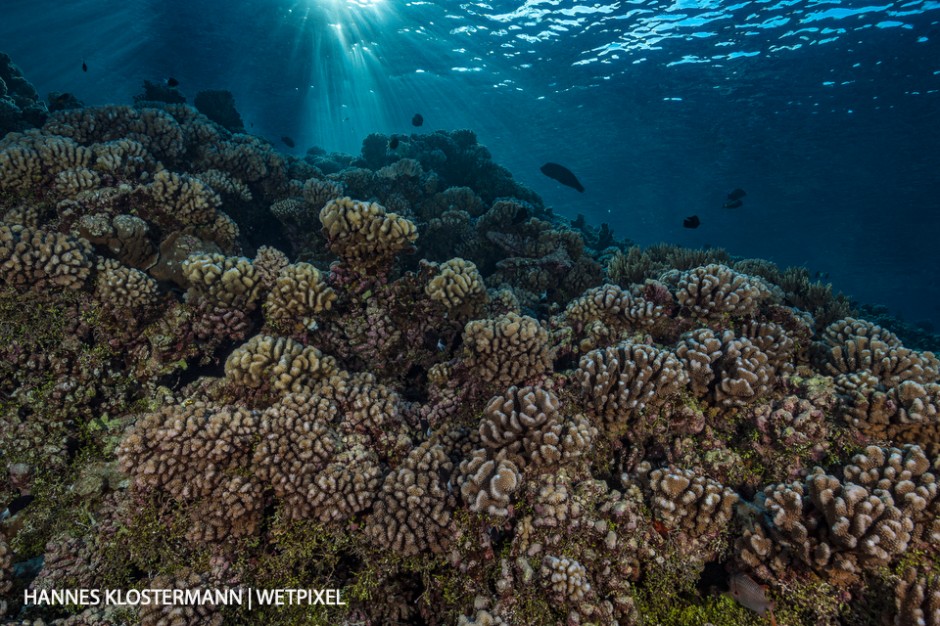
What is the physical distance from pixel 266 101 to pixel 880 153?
182ft

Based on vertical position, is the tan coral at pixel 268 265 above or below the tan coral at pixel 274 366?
above

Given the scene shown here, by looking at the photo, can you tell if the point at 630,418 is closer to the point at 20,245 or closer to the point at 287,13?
the point at 20,245

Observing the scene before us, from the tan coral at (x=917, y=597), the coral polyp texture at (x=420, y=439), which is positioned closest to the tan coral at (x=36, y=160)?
the coral polyp texture at (x=420, y=439)

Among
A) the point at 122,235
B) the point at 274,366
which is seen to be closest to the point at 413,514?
the point at 274,366

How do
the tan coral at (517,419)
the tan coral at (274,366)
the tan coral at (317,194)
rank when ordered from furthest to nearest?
the tan coral at (317,194) → the tan coral at (274,366) → the tan coral at (517,419)

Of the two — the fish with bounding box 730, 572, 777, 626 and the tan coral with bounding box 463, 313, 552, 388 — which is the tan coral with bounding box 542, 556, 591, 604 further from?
the tan coral with bounding box 463, 313, 552, 388

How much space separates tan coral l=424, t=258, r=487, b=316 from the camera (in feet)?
17.7

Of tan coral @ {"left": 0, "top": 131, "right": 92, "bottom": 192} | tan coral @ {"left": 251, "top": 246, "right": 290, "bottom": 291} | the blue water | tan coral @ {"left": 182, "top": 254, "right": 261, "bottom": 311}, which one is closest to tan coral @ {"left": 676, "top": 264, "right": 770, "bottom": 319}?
tan coral @ {"left": 251, "top": 246, "right": 290, "bottom": 291}

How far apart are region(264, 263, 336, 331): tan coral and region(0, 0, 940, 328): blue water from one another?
18971 millimetres

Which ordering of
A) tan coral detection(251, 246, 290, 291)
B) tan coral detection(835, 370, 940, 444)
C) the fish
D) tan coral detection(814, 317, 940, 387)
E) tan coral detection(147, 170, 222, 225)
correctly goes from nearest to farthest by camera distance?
the fish
tan coral detection(835, 370, 940, 444)
tan coral detection(814, 317, 940, 387)
tan coral detection(251, 246, 290, 291)
tan coral detection(147, 170, 222, 225)

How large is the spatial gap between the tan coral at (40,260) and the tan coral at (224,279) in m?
1.25

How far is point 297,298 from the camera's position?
5176 mm

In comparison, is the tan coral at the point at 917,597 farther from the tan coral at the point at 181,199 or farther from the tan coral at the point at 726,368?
the tan coral at the point at 181,199

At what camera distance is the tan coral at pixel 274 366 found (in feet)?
14.3
